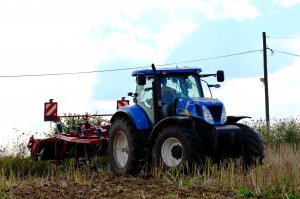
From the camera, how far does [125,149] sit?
39.8 ft

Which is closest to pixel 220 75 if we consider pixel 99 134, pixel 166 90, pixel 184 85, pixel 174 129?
pixel 184 85

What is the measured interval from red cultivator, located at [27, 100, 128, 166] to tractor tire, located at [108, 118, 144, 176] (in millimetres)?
1377

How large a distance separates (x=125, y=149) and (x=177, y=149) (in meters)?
1.80

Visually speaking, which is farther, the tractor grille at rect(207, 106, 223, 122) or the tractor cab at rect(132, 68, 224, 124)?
the tractor cab at rect(132, 68, 224, 124)

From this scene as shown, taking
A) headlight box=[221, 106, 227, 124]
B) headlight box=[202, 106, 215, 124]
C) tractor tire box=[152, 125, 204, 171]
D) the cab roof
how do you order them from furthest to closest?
1. the cab roof
2. headlight box=[221, 106, 227, 124]
3. headlight box=[202, 106, 215, 124]
4. tractor tire box=[152, 125, 204, 171]

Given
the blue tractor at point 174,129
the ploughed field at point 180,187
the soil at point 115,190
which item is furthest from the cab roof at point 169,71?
the soil at point 115,190

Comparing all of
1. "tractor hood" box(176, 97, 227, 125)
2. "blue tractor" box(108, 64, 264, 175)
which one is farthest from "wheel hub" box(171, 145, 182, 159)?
"tractor hood" box(176, 97, 227, 125)

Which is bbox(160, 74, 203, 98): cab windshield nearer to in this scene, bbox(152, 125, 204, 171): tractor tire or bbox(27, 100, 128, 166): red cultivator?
bbox(152, 125, 204, 171): tractor tire

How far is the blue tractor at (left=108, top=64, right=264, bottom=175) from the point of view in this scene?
34.8 feet

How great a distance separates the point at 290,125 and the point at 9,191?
17598 mm

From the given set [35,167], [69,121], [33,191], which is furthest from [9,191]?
[69,121]

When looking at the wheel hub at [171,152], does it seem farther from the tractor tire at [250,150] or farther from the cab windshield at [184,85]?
the tractor tire at [250,150]

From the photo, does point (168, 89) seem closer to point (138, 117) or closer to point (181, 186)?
point (138, 117)

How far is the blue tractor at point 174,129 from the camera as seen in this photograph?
10594 millimetres
